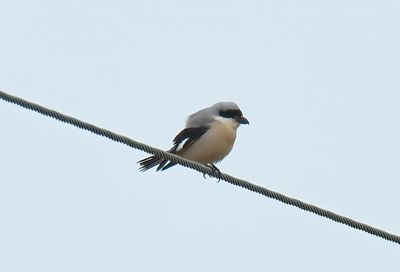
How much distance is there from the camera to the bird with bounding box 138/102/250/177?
30.0 ft

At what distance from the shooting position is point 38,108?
5.64 metres

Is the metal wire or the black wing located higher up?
the metal wire

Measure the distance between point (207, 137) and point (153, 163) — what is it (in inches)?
20.1

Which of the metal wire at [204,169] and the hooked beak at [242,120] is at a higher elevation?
the metal wire at [204,169]

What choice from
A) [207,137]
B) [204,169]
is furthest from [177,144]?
[204,169]

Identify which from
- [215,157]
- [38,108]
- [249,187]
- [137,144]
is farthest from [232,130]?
[38,108]

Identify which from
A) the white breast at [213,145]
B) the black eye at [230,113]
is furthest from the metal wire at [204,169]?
the black eye at [230,113]

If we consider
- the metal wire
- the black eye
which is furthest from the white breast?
the metal wire

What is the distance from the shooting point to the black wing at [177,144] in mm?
9180

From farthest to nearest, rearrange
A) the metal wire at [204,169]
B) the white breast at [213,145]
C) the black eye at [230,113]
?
1. the black eye at [230,113]
2. the white breast at [213,145]
3. the metal wire at [204,169]

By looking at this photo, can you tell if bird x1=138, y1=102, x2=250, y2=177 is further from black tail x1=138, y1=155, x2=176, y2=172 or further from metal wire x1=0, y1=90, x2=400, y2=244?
metal wire x1=0, y1=90, x2=400, y2=244

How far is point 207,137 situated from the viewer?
921 cm

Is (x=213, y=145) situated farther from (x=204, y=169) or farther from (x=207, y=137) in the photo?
(x=204, y=169)

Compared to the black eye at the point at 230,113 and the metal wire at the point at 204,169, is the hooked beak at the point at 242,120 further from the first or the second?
the metal wire at the point at 204,169
